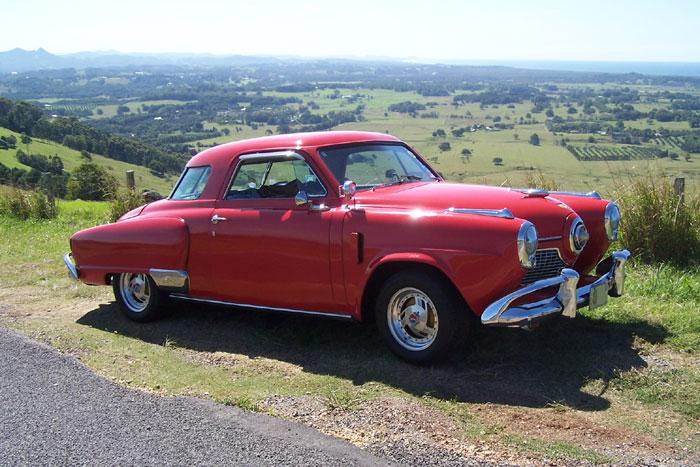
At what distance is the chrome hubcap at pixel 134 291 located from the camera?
6941mm

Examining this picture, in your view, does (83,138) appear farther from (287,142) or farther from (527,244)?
(527,244)

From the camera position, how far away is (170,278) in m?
6.47

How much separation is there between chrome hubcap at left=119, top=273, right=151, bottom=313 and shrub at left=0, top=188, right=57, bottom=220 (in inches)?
340

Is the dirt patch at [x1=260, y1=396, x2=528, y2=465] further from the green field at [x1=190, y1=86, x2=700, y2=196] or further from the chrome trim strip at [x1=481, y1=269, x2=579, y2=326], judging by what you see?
the green field at [x1=190, y1=86, x2=700, y2=196]

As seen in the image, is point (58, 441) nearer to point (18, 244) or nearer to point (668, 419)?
point (668, 419)

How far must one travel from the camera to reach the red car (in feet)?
15.9

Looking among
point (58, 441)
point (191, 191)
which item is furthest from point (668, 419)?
point (191, 191)

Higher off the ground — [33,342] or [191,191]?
[191,191]

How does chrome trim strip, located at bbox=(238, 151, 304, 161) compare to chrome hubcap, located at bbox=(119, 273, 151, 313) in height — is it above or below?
above

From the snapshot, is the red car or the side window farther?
the side window

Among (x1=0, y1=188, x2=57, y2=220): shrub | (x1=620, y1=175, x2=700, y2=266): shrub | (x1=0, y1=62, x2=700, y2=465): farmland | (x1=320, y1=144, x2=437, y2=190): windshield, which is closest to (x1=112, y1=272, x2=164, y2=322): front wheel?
(x1=0, y1=62, x2=700, y2=465): farmland

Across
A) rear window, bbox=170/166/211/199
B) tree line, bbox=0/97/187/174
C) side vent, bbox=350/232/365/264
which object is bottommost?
tree line, bbox=0/97/187/174

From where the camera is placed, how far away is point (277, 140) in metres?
6.27

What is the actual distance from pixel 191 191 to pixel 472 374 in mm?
3171
